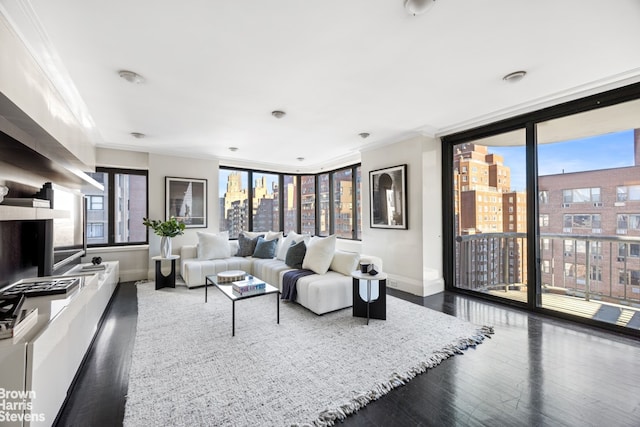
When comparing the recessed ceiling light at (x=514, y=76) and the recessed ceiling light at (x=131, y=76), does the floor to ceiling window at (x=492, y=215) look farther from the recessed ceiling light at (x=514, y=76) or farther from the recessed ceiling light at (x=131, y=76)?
the recessed ceiling light at (x=131, y=76)

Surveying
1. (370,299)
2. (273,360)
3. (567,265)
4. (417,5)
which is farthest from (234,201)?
(567,265)

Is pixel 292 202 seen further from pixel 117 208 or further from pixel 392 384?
pixel 392 384

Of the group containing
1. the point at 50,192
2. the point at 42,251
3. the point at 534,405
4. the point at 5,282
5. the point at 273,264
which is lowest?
the point at 534,405

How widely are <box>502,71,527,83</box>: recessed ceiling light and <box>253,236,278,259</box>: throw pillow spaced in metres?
4.15

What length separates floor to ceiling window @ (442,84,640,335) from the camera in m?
2.77

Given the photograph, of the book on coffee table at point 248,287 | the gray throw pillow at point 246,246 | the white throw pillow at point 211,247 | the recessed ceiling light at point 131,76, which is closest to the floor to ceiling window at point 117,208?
the white throw pillow at point 211,247

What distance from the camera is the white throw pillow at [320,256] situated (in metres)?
3.61

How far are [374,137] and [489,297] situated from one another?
291cm

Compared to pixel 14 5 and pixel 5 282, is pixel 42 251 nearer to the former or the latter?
pixel 5 282

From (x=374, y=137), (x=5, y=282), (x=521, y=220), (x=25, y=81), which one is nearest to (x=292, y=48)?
(x=25, y=81)

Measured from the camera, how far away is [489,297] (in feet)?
12.2

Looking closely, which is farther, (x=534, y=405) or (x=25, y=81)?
(x=25, y=81)

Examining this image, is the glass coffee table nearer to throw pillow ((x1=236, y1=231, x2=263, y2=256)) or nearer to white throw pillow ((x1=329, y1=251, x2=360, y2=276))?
white throw pillow ((x1=329, y1=251, x2=360, y2=276))

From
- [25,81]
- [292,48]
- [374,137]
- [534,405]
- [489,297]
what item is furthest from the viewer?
[374,137]
